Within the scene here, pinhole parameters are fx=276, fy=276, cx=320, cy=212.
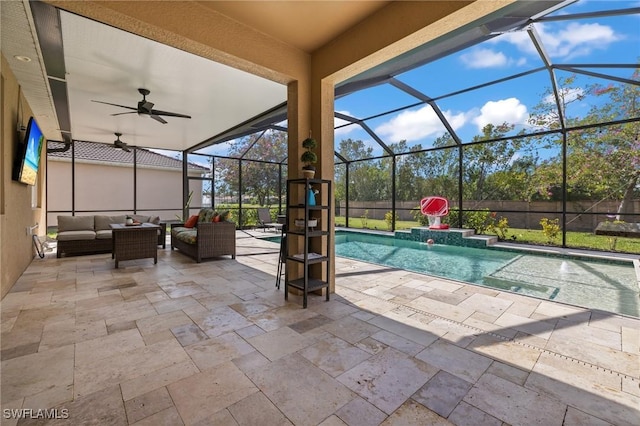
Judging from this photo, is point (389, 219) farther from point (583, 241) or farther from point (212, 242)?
point (212, 242)

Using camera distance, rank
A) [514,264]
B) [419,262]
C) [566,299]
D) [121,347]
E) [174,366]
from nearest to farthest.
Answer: [174,366] < [121,347] < [566,299] < [514,264] < [419,262]

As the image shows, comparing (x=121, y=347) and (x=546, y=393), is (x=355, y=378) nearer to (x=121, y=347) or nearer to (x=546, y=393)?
(x=546, y=393)

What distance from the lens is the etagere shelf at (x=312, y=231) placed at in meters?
3.09

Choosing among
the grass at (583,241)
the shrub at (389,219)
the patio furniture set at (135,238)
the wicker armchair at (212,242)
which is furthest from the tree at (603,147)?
the patio furniture set at (135,238)

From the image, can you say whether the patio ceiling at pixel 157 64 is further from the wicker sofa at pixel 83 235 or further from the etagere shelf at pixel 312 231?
the wicker sofa at pixel 83 235

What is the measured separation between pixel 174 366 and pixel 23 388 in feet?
2.58

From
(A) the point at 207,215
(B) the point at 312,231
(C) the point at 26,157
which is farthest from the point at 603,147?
(C) the point at 26,157

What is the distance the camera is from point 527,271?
15.7ft

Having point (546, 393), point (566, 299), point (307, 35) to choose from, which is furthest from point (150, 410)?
point (566, 299)

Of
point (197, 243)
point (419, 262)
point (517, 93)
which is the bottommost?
point (419, 262)

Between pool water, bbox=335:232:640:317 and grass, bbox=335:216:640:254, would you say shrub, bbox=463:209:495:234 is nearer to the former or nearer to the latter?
grass, bbox=335:216:640:254

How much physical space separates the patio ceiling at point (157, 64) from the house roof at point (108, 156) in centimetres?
303

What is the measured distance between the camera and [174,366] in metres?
1.84

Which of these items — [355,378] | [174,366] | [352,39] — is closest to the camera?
[355,378]
